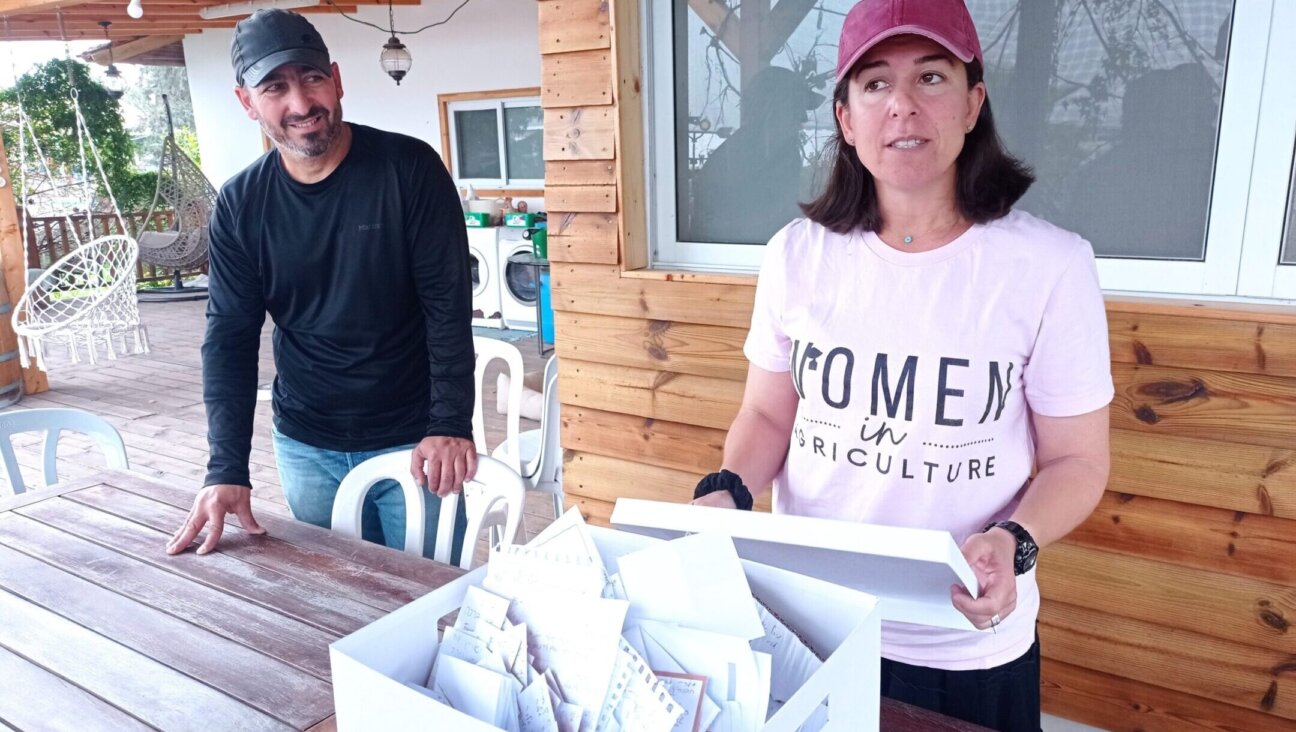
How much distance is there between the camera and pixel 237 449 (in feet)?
5.57

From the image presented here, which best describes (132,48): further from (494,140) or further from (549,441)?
(549,441)

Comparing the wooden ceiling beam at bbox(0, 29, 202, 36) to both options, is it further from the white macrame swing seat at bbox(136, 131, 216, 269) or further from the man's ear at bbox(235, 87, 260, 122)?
the man's ear at bbox(235, 87, 260, 122)

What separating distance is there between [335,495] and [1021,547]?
1.48 metres

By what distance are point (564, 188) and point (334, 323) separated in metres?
0.84

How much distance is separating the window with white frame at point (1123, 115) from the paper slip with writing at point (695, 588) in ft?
5.11

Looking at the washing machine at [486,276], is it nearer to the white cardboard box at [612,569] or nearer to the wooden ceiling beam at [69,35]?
the wooden ceiling beam at [69,35]

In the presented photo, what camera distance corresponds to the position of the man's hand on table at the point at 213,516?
1590 mm

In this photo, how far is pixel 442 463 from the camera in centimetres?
173

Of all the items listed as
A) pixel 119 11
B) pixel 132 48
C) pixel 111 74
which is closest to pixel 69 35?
pixel 111 74

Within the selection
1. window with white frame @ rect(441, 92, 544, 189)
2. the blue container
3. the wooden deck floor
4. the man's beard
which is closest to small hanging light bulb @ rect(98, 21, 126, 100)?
the wooden deck floor

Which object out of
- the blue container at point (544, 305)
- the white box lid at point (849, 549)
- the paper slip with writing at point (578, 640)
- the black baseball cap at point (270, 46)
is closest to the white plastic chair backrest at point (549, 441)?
the black baseball cap at point (270, 46)

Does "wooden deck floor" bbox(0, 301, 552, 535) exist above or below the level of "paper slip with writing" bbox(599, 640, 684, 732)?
below

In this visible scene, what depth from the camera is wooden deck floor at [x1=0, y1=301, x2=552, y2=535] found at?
14.1 feet

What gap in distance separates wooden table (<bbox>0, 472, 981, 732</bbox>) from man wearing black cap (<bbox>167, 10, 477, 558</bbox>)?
0.65 ft
